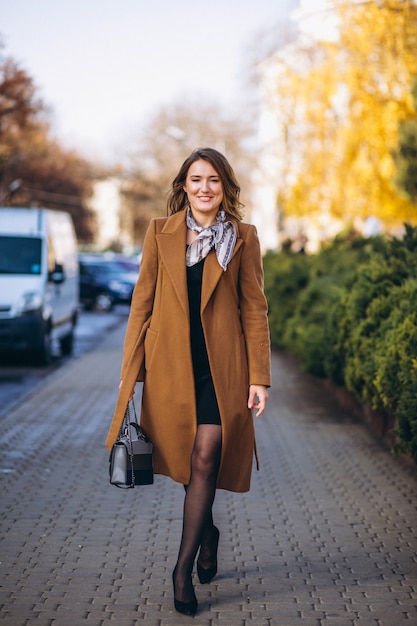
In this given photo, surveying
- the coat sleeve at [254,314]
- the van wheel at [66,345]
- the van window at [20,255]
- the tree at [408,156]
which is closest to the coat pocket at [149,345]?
the coat sleeve at [254,314]

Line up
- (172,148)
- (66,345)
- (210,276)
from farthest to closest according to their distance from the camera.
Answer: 1. (172,148)
2. (66,345)
3. (210,276)

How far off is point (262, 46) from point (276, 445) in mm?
42003

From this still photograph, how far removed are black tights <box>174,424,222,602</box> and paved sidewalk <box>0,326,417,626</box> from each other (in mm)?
226

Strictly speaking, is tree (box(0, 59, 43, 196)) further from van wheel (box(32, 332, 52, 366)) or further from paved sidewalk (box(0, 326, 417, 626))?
paved sidewalk (box(0, 326, 417, 626))

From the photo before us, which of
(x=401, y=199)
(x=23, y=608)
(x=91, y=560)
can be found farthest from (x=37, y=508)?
(x=401, y=199)

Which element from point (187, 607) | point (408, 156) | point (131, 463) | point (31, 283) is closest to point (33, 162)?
point (408, 156)

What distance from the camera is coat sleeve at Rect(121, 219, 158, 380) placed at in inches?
200

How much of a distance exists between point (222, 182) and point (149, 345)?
2.65 ft

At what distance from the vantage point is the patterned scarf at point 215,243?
5.01 m

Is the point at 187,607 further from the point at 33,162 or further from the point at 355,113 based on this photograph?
the point at 33,162

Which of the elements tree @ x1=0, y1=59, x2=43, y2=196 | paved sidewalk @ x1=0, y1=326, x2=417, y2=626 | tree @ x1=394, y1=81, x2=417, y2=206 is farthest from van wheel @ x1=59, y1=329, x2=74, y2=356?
tree @ x1=0, y1=59, x2=43, y2=196

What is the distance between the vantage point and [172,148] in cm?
7081

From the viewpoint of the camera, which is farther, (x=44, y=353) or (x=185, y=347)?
(x=44, y=353)

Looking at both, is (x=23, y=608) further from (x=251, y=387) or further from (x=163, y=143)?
(x=163, y=143)
